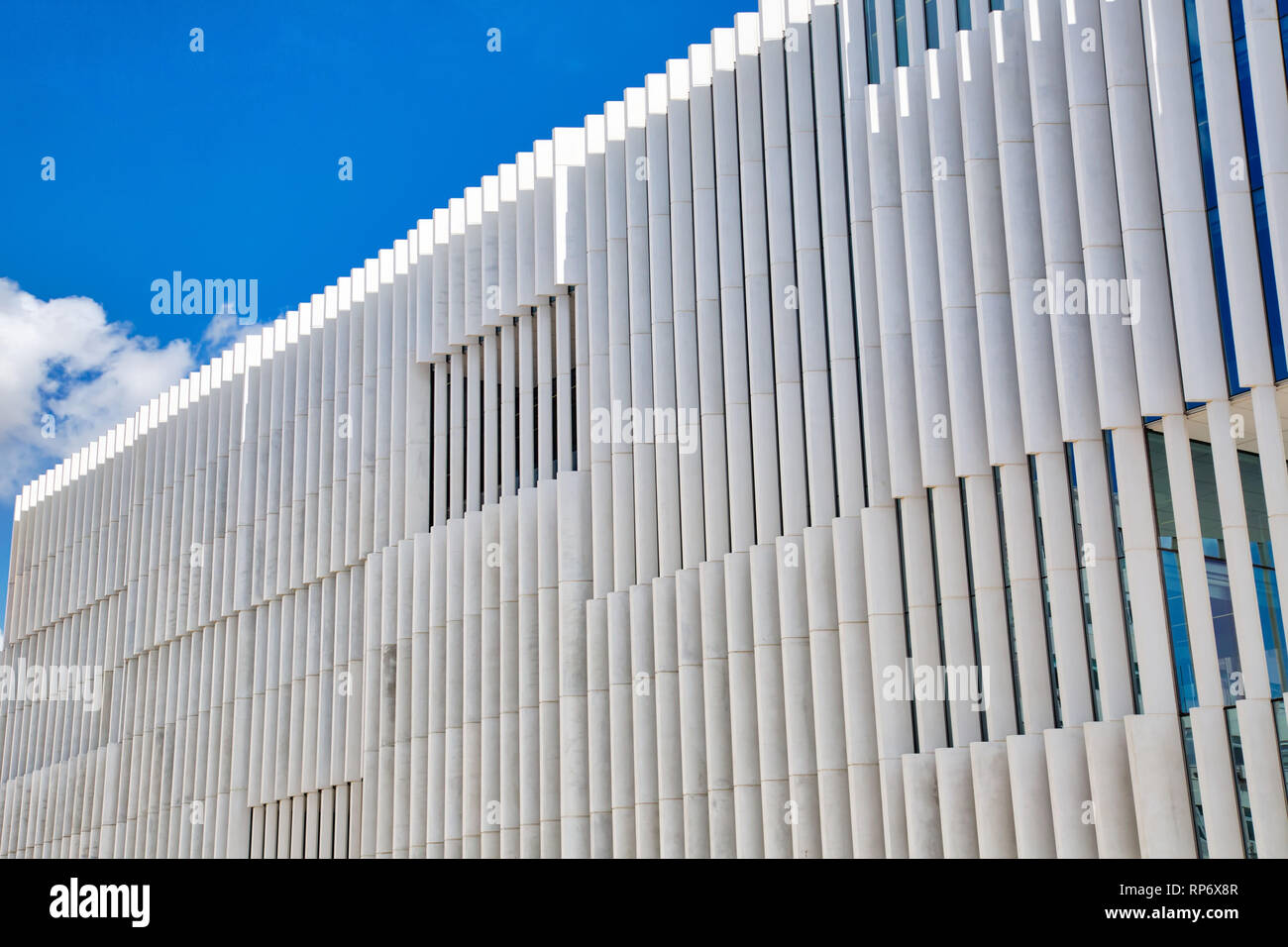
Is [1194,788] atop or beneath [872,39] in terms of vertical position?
beneath

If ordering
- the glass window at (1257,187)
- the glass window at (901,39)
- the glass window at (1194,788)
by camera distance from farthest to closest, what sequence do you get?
1. the glass window at (901,39)
2. the glass window at (1257,187)
3. the glass window at (1194,788)

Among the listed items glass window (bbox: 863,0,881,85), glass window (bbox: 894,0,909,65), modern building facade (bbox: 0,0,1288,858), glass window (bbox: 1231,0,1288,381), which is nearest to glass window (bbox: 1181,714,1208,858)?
modern building facade (bbox: 0,0,1288,858)

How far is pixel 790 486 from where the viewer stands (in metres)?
22.1

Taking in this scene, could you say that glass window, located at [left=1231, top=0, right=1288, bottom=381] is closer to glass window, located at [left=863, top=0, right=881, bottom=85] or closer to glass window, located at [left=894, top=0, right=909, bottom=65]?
glass window, located at [left=894, top=0, right=909, bottom=65]

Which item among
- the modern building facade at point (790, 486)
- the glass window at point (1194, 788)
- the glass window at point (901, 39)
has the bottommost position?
the glass window at point (1194, 788)

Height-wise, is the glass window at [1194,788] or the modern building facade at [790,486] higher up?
the modern building facade at [790,486]

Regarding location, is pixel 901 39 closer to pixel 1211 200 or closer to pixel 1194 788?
pixel 1211 200

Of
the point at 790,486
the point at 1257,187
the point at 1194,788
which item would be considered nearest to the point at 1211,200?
the point at 1257,187

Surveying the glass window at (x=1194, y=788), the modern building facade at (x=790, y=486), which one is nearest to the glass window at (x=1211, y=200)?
the modern building facade at (x=790, y=486)

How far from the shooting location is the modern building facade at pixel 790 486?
1662 cm

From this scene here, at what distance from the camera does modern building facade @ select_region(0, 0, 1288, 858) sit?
16.6 metres

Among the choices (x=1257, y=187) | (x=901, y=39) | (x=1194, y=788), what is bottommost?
(x=1194, y=788)

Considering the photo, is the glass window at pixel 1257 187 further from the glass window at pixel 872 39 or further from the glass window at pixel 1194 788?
the glass window at pixel 872 39

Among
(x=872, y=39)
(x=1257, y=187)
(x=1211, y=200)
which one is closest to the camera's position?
(x=1257, y=187)
